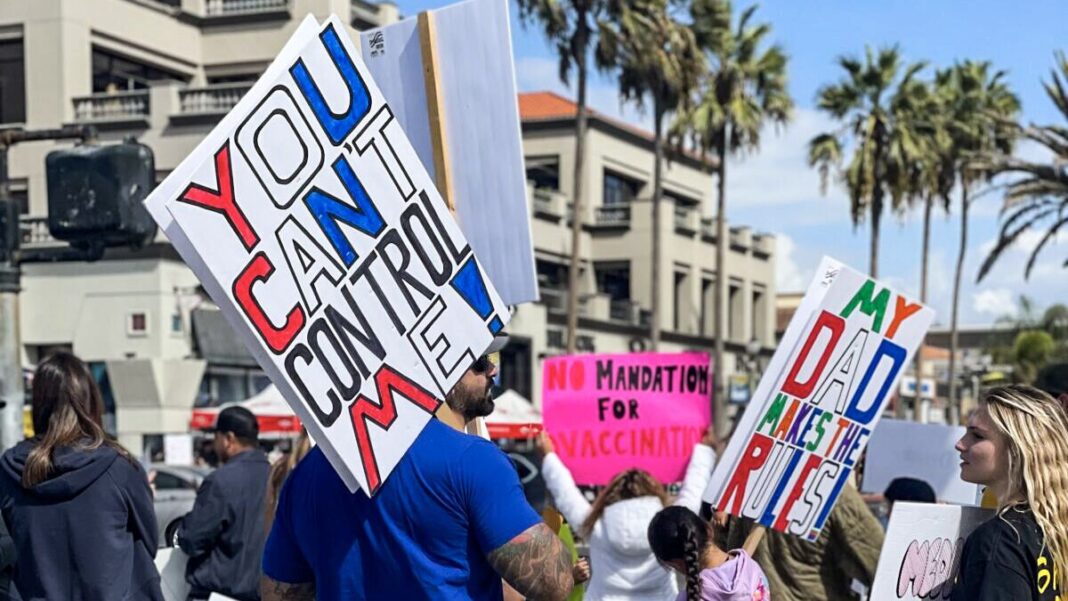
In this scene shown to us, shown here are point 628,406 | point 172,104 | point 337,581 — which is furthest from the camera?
point 172,104

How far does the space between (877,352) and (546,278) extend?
37.1 meters

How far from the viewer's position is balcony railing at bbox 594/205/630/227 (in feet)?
155

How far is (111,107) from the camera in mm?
32281

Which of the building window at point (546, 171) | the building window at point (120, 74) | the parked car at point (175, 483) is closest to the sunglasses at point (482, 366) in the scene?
the parked car at point (175, 483)

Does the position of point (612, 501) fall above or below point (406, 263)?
below

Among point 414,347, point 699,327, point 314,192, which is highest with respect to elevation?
point 314,192

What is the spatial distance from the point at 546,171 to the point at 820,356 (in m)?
40.2

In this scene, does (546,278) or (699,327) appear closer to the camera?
(546,278)

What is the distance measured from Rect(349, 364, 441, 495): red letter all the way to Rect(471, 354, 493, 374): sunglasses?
0.83 ft

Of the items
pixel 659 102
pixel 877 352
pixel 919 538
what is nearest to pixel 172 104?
pixel 659 102

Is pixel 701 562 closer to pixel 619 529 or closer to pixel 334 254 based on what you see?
pixel 619 529

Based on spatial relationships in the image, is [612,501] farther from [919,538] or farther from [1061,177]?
[1061,177]

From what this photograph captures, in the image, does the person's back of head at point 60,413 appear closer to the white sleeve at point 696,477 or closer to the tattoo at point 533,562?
the tattoo at point 533,562

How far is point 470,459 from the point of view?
11.4 feet
